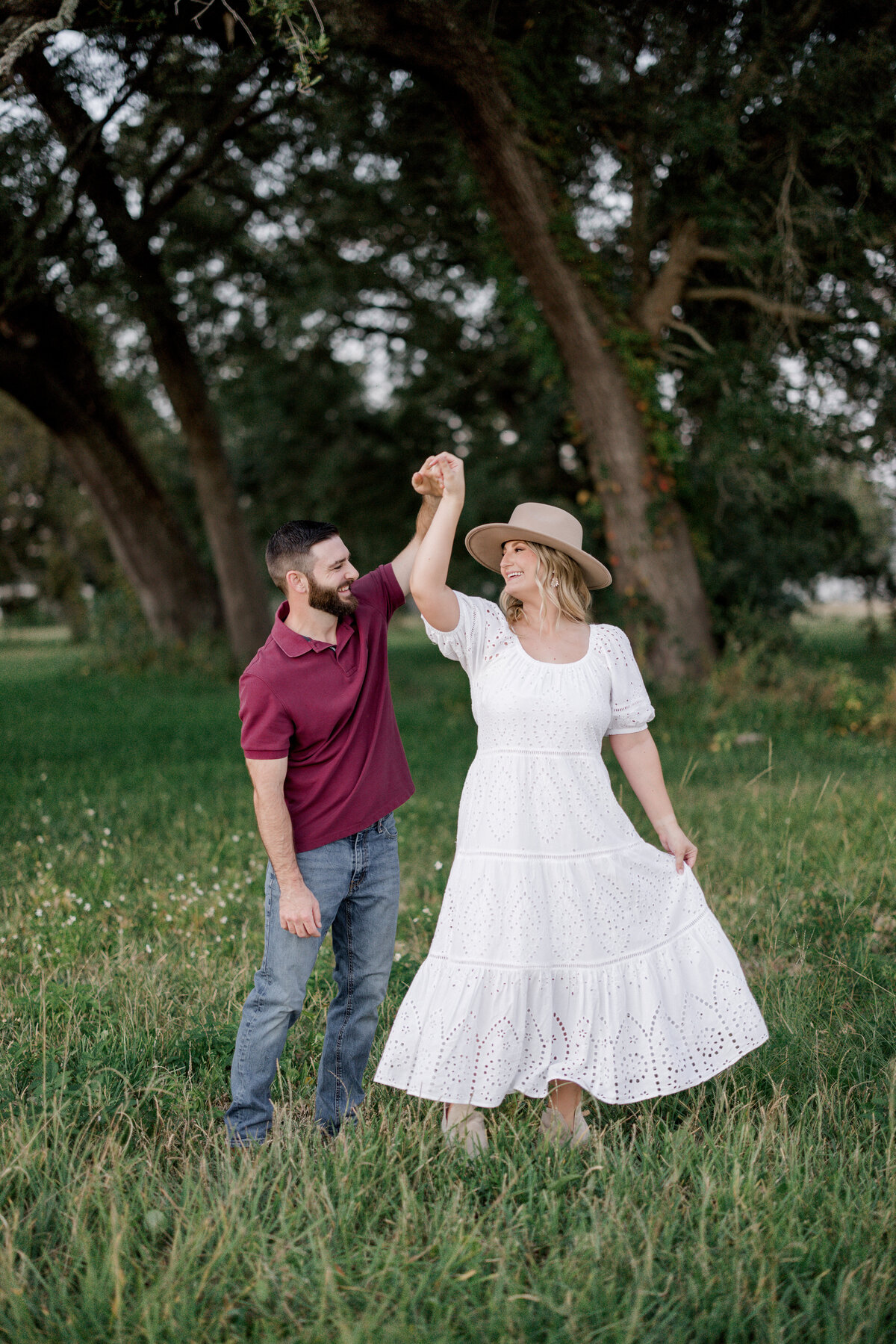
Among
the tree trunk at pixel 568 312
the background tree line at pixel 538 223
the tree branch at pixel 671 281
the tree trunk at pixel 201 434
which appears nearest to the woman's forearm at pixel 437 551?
the background tree line at pixel 538 223

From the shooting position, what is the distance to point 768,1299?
2340 mm

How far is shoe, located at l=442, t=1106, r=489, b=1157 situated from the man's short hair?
5.75 ft

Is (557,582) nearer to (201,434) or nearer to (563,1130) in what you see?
(563,1130)

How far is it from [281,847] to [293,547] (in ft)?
3.10

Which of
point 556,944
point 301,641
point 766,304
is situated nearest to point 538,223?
point 766,304

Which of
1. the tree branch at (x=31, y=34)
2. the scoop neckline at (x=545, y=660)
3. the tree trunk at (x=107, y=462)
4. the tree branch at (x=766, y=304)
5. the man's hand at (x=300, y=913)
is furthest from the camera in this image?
the tree trunk at (x=107, y=462)

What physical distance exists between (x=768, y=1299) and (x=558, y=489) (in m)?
17.6

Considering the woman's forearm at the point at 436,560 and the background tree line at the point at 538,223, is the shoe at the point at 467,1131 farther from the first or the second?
the background tree line at the point at 538,223

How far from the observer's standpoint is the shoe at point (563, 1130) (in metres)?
3.08

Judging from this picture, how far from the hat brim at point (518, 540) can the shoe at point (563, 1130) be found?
175 centimetres

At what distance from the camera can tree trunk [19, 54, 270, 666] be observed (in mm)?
12805

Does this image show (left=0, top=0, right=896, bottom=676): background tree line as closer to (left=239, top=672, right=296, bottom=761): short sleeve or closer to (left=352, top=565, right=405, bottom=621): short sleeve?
(left=352, top=565, right=405, bottom=621): short sleeve

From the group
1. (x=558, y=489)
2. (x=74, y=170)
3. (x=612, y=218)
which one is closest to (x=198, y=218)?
Answer: (x=74, y=170)

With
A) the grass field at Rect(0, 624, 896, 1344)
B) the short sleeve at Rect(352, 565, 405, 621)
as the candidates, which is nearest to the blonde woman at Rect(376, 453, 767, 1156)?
the grass field at Rect(0, 624, 896, 1344)
